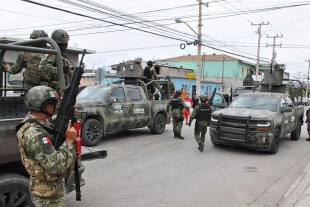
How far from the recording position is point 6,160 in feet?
10.9

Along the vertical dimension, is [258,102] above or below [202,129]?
above

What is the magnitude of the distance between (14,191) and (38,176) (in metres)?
0.93

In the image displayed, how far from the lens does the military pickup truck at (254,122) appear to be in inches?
326

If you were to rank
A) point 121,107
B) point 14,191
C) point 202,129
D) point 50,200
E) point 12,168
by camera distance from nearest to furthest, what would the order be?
point 50,200 < point 14,191 < point 12,168 < point 202,129 < point 121,107

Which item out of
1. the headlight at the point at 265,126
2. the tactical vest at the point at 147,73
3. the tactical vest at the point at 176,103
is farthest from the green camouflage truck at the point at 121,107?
the headlight at the point at 265,126

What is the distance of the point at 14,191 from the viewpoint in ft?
10.6

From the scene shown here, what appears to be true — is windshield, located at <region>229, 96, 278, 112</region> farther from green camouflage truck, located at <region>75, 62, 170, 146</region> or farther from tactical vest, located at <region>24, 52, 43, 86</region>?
tactical vest, located at <region>24, 52, 43, 86</region>

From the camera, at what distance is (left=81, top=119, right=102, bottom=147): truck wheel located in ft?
28.2

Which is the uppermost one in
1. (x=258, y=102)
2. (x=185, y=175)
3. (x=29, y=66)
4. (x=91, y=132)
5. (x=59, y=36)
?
(x=59, y=36)

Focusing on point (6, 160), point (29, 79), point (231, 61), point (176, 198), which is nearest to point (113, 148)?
point (176, 198)

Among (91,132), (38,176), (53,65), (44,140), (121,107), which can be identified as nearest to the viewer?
(44,140)

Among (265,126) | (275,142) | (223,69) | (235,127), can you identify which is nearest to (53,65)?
(235,127)

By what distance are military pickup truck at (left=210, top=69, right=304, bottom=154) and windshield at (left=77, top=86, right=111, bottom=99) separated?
10.9 feet

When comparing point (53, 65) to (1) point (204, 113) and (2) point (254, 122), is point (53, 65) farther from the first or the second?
(2) point (254, 122)
